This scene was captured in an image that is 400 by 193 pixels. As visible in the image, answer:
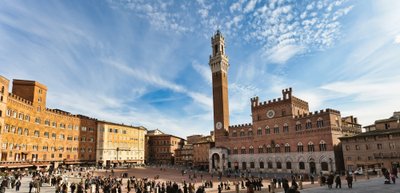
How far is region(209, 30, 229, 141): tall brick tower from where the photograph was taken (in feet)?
218

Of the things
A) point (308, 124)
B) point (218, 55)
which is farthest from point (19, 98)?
point (308, 124)

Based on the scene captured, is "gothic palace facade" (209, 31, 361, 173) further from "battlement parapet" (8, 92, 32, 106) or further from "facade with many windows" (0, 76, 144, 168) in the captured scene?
"battlement parapet" (8, 92, 32, 106)

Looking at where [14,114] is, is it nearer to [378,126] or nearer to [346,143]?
[346,143]

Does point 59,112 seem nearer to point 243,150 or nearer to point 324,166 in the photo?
point 243,150

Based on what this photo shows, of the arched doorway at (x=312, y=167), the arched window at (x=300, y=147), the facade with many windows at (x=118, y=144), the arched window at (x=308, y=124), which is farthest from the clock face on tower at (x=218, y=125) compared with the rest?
the facade with many windows at (x=118, y=144)

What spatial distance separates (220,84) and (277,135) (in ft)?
69.9

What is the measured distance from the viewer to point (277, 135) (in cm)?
5425

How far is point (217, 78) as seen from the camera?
70.0m

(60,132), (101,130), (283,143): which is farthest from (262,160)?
(60,132)

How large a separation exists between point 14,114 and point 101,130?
80.0 ft

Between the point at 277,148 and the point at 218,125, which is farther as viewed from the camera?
the point at 218,125

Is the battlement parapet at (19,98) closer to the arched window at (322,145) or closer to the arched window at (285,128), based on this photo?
the arched window at (285,128)

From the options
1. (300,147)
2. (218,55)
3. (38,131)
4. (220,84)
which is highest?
(218,55)

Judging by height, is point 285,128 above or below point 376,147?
above
